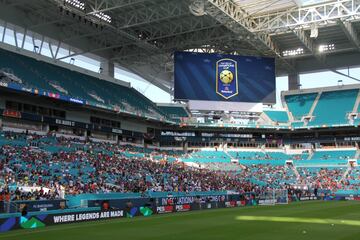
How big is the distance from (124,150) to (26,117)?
14559 mm

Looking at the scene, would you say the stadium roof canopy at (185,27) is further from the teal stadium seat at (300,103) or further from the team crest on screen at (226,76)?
the teal stadium seat at (300,103)

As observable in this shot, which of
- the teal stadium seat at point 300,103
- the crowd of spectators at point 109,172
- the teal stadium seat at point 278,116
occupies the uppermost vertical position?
the teal stadium seat at point 300,103

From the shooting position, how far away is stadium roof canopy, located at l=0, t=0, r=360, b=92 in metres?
47.3

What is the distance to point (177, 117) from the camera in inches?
2820

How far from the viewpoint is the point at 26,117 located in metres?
48.8

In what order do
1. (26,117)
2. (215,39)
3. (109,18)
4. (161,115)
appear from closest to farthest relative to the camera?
(26,117) < (109,18) < (215,39) < (161,115)

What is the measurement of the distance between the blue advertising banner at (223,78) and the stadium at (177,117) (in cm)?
15

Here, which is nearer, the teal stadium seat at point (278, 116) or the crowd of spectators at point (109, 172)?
the crowd of spectators at point (109, 172)

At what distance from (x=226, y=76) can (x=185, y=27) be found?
10988 millimetres

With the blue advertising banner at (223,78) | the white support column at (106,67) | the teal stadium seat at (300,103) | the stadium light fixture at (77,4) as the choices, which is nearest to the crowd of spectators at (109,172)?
the blue advertising banner at (223,78)

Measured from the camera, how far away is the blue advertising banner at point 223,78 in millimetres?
62812

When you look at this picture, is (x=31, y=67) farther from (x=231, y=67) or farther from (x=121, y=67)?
(x=231, y=67)

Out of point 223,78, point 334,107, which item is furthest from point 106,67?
point 334,107

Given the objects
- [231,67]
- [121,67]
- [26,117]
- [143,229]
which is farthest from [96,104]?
[143,229]
